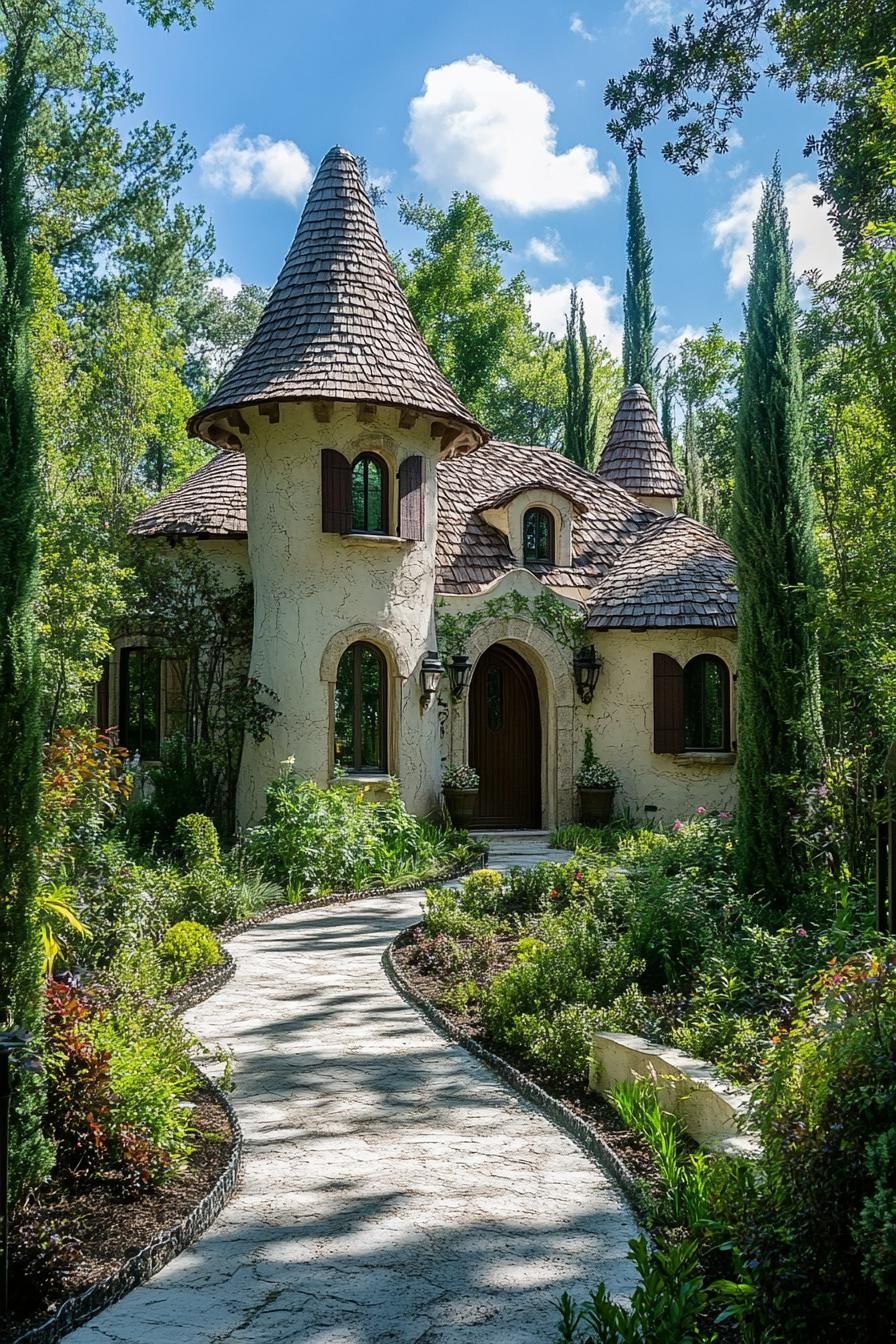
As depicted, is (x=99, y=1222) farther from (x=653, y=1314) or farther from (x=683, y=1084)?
(x=683, y=1084)

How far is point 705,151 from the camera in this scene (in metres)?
12.1

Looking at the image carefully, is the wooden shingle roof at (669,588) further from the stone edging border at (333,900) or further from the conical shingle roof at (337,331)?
the stone edging border at (333,900)

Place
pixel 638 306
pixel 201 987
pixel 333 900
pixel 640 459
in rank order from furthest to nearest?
pixel 638 306 < pixel 640 459 < pixel 333 900 < pixel 201 987

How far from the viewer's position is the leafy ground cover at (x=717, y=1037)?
2941 mm

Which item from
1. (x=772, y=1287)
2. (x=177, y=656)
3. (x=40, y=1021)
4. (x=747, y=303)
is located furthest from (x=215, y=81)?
(x=772, y=1287)

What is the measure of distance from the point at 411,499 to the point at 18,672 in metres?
11.7

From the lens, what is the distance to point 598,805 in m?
17.3

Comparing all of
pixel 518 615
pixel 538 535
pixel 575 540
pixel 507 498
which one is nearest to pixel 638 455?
pixel 575 540

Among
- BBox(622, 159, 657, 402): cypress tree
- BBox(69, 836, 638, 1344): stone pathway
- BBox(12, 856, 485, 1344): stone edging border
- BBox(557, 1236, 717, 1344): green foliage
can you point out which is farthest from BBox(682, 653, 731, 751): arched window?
BBox(622, 159, 657, 402): cypress tree

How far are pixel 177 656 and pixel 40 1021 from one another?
465 inches

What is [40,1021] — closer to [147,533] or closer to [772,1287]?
[772,1287]

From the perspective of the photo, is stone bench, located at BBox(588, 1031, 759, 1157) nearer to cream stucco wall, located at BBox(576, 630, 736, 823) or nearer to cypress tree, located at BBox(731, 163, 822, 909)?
cypress tree, located at BBox(731, 163, 822, 909)

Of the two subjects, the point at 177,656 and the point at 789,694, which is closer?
the point at 789,694

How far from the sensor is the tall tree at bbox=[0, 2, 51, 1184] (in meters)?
4.18
